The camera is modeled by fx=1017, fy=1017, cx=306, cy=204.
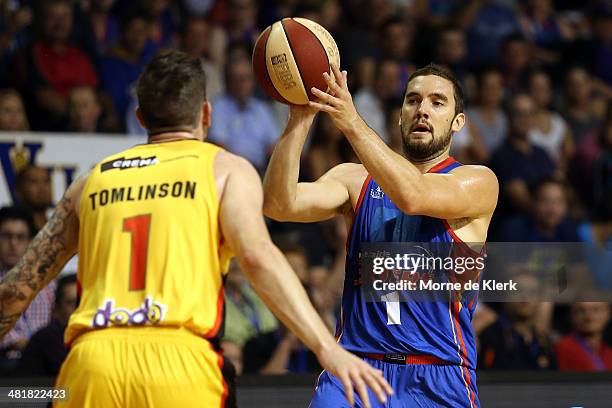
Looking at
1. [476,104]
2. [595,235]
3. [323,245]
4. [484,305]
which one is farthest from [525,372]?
[476,104]

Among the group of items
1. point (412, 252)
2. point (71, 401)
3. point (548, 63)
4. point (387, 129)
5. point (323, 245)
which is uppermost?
point (548, 63)

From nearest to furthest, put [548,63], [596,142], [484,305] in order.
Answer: [484,305] → [596,142] → [548,63]

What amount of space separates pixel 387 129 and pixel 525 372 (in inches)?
136

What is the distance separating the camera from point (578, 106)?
12.6 m

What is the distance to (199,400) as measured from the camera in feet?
12.7

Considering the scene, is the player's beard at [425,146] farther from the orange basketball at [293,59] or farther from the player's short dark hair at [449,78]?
the orange basketball at [293,59]

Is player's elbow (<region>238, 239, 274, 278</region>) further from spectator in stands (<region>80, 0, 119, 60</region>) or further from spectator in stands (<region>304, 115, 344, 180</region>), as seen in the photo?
spectator in stands (<region>80, 0, 119, 60</region>)

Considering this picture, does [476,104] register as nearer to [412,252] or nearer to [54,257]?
[412,252]

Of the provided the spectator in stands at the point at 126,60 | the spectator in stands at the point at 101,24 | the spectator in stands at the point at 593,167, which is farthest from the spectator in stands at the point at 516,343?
the spectator in stands at the point at 101,24

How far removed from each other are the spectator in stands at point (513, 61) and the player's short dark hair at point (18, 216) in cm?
647

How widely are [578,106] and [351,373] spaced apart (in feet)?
31.1

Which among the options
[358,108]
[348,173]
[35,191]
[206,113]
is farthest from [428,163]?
[358,108]

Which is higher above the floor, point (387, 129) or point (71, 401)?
point (387, 129)

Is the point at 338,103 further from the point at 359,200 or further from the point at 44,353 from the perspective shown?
the point at 44,353
